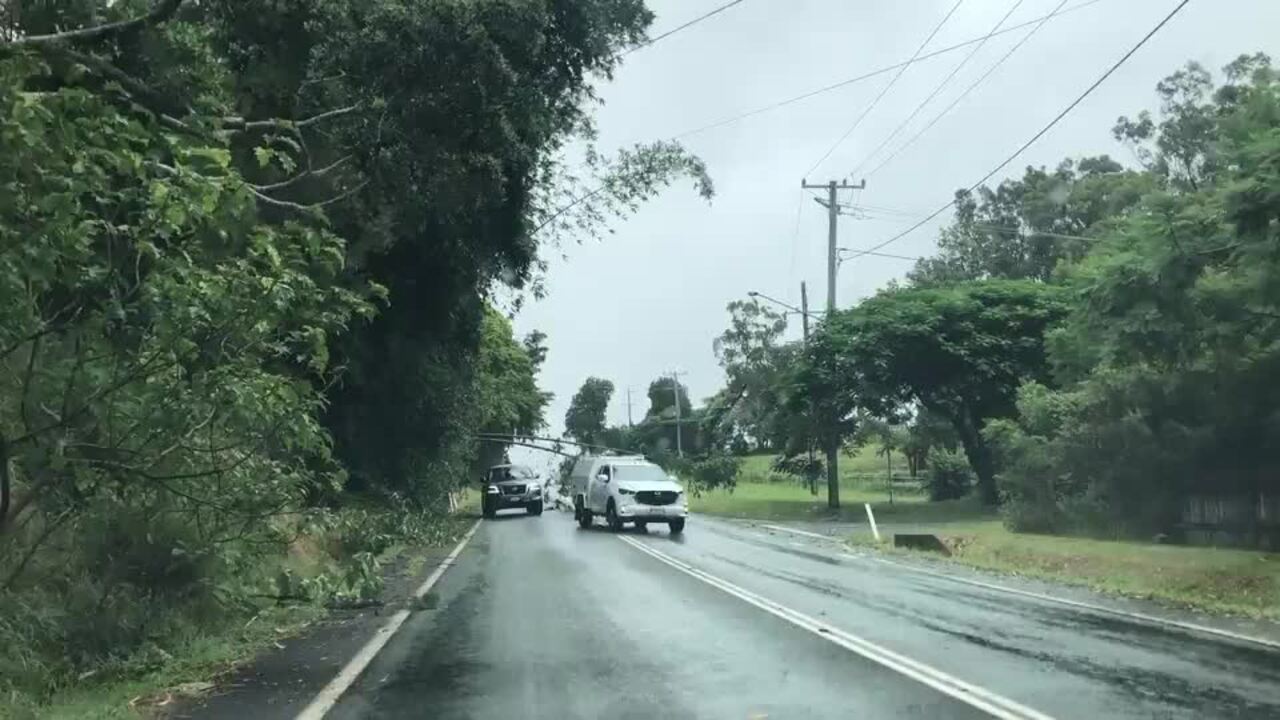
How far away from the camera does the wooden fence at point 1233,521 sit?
22234 mm

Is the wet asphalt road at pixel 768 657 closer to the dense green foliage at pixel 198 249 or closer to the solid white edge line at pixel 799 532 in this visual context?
the dense green foliage at pixel 198 249

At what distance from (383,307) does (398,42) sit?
12331 millimetres

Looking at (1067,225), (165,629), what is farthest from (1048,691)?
(1067,225)

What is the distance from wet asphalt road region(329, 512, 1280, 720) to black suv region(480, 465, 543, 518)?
26.2 metres

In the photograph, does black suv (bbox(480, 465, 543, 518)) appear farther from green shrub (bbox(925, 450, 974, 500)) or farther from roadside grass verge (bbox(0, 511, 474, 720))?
roadside grass verge (bbox(0, 511, 474, 720))

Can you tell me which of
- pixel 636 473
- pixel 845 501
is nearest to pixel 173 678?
pixel 636 473

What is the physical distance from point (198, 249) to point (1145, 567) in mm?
15706

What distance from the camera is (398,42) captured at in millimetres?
12391

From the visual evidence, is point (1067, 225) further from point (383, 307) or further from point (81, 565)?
point (81, 565)

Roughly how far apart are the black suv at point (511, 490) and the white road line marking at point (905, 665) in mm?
28416

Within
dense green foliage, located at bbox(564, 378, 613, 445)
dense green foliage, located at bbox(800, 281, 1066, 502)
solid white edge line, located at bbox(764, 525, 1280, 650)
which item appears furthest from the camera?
dense green foliage, located at bbox(564, 378, 613, 445)

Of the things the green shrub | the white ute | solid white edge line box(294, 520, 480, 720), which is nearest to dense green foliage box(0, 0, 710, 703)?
solid white edge line box(294, 520, 480, 720)

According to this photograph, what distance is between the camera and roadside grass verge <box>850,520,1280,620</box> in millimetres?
15531

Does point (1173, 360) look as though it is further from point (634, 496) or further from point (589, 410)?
point (589, 410)
